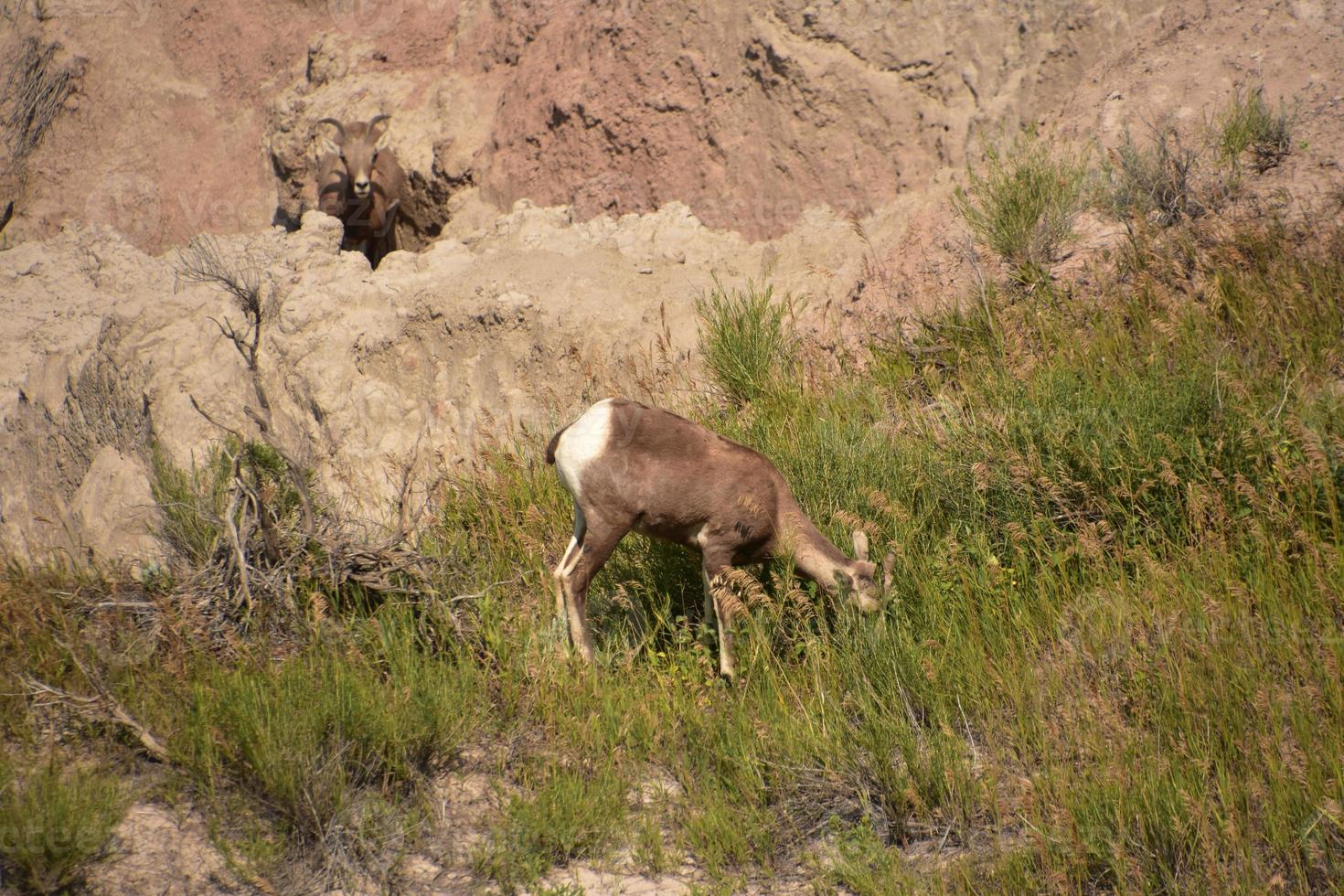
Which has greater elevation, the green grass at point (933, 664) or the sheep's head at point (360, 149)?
the sheep's head at point (360, 149)

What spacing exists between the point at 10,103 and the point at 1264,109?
472 inches

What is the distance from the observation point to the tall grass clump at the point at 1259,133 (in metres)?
7.35

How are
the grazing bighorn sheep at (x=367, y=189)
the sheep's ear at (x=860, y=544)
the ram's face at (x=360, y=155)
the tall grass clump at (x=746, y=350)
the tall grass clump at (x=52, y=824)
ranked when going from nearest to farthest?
1. the tall grass clump at (x=52, y=824)
2. the sheep's ear at (x=860, y=544)
3. the tall grass clump at (x=746, y=350)
4. the ram's face at (x=360, y=155)
5. the grazing bighorn sheep at (x=367, y=189)

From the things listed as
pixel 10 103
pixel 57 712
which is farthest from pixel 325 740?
pixel 10 103

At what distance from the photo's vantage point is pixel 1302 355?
585 centimetres

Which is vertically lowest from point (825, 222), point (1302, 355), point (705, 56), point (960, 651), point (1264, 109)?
point (960, 651)

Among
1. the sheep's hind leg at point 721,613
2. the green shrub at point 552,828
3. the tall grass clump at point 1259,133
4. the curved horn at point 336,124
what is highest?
the curved horn at point 336,124

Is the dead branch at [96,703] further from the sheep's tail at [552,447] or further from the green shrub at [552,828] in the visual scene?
the sheep's tail at [552,447]

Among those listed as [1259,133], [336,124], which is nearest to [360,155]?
[336,124]

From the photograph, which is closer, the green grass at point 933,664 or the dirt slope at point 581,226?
the green grass at point 933,664

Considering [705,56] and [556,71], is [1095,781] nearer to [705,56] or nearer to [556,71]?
[705,56]

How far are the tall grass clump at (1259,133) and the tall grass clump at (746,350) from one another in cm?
326

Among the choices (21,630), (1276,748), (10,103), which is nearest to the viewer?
(1276,748)

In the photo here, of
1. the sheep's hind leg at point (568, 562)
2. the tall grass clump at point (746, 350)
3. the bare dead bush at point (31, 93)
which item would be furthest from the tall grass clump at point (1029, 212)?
the bare dead bush at point (31, 93)
